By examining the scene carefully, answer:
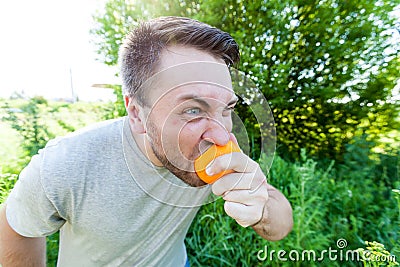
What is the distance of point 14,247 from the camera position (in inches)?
47.4

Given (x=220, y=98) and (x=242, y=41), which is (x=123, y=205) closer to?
(x=220, y=98)

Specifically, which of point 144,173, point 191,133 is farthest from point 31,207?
point 191,133

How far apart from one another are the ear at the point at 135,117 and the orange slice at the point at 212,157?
0.34 m

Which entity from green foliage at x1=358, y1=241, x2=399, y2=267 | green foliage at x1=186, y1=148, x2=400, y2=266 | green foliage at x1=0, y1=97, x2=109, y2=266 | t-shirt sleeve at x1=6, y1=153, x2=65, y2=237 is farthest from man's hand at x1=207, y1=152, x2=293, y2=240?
green foliage at x1=0, y1=97, x2=109, y2=266

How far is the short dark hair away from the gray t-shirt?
0.19 meters

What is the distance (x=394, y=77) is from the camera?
9.62 ft

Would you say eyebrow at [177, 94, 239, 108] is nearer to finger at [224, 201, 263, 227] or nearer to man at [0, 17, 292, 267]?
man at [0, 17, 292, 267]

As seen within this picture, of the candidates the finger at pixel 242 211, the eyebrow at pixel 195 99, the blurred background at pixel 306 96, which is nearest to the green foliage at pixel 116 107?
the blurred background at pixel 306 96

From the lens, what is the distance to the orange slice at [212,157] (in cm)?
81

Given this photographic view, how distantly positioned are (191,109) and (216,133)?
10 centimetres

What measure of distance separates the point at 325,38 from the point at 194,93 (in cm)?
238

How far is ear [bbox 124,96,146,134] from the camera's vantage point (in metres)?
1.12

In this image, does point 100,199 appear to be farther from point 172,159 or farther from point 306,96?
point 306,96

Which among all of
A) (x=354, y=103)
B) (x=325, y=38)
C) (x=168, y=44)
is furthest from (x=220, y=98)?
(x=354, y=103)
